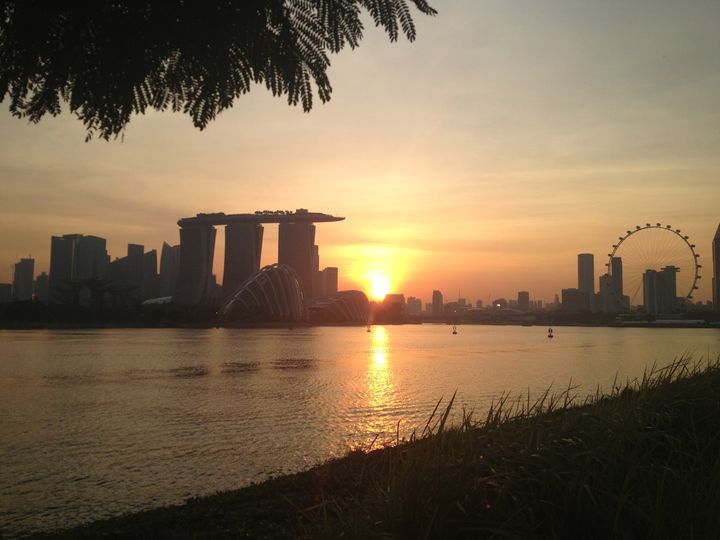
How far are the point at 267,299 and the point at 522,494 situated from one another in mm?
149213

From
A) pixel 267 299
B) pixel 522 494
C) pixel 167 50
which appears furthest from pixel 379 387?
pixel 267 299

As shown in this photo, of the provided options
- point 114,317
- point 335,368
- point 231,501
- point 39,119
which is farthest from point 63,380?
point 114,317

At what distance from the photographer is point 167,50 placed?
318 cm

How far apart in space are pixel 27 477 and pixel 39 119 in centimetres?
890

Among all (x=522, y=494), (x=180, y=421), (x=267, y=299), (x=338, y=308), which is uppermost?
(x=267, y=299)

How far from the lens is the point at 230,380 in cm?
2906

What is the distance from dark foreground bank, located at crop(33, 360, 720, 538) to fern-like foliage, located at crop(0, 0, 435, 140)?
2.72 meters

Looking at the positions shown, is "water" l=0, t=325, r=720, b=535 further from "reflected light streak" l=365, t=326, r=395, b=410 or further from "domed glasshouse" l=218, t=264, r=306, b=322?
"domed glasshouse" l=218, t=264, r=306, b=322

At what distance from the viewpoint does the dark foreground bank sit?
4023 millimetres

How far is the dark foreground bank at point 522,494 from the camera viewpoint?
402 centimetres

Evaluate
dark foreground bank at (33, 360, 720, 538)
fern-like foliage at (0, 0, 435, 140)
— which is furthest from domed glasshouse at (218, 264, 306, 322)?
fern-like foliage at (0, 0, 435, 140)

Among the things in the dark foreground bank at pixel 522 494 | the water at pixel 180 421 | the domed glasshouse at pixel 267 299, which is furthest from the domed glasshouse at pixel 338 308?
the dark foreground bank at pixel 522 494

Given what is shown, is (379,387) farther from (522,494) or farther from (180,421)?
(522,494)

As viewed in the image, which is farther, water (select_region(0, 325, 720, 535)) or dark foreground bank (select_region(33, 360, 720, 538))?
water (select_region(0, 325, 720, 535))
